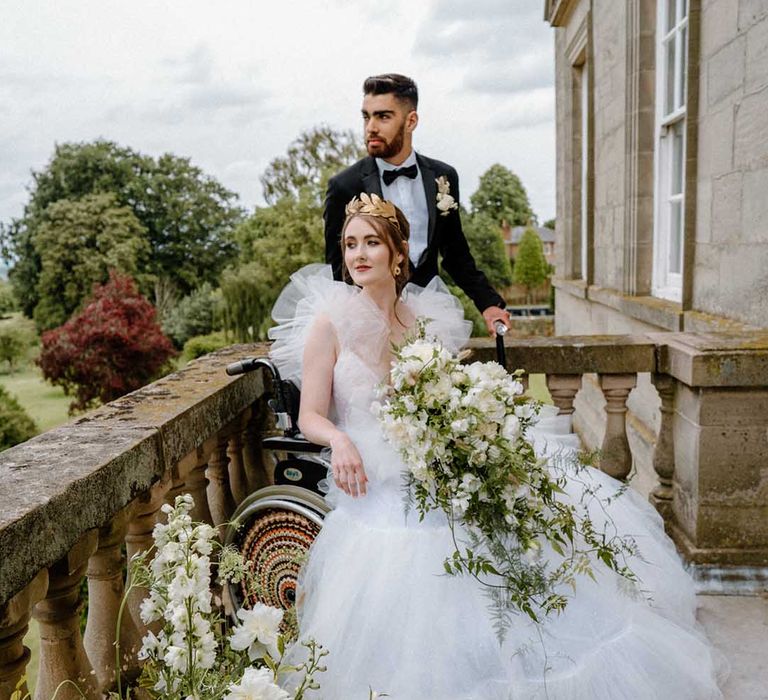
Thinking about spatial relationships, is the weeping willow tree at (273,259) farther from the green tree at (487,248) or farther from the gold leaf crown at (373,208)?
the gold leaf crown at (373,208)

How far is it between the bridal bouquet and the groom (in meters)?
1.08

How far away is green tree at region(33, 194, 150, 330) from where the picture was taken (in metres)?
33.3

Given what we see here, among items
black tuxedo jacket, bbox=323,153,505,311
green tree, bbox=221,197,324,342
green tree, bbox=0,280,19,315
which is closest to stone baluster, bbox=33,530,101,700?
black tuxedo jacket, bbox=323,153,505,311

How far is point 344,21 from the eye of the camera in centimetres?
2695

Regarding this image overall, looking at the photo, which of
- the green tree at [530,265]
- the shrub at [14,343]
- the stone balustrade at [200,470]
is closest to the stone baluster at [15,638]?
the stone balustrade at [200,470]

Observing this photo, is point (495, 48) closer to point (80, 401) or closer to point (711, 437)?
point (80, 401)

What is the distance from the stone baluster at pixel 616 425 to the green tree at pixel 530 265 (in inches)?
1586

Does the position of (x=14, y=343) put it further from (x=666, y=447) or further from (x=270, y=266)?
(x=666, y=447)

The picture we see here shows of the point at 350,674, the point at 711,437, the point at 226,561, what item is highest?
the point at 226,561

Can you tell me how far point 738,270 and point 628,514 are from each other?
203cm

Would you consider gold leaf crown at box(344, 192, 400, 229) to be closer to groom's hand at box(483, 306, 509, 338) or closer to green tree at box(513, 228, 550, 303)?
groom's hand at box(483, 306, 509, 338)

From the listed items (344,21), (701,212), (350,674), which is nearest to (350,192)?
(350,674)

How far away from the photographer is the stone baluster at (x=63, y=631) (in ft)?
5.57

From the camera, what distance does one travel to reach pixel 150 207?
3728cm
